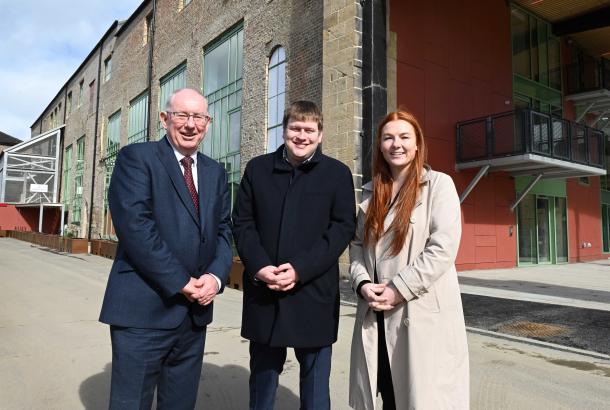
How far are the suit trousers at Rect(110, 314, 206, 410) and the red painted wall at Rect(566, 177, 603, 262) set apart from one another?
699 inches

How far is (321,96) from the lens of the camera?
10.5 metres

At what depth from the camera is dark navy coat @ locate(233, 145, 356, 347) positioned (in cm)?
216

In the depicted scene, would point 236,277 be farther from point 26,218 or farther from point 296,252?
point 26,218

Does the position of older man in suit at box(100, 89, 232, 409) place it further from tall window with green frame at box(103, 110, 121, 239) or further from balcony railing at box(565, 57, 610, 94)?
tall window with green frame at box(103, 110, 121, 239)

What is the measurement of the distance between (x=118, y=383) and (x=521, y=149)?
38.3 ft

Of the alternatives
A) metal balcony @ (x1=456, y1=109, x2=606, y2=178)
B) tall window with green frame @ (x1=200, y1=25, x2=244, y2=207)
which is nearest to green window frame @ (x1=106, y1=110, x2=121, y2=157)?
tall window with green frame @ (x1=200, y1=25, x2=244, y2=207)

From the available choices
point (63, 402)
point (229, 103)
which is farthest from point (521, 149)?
point (63, 402)

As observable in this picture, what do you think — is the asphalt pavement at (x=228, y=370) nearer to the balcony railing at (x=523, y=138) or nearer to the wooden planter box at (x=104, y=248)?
the balcony railing at (x=523, y=138)

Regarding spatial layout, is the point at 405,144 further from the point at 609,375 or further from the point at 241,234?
the point at 609,375

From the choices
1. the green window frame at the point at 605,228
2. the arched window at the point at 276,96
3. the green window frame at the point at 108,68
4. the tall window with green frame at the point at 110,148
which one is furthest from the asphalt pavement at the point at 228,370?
the green window frame at the point at 108,68

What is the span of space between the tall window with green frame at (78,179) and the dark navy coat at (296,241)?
33.2 metres

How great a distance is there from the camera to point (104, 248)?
57.9 ft

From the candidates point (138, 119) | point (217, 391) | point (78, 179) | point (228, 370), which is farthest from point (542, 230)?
point (78, 179)

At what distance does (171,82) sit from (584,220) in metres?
18.7
